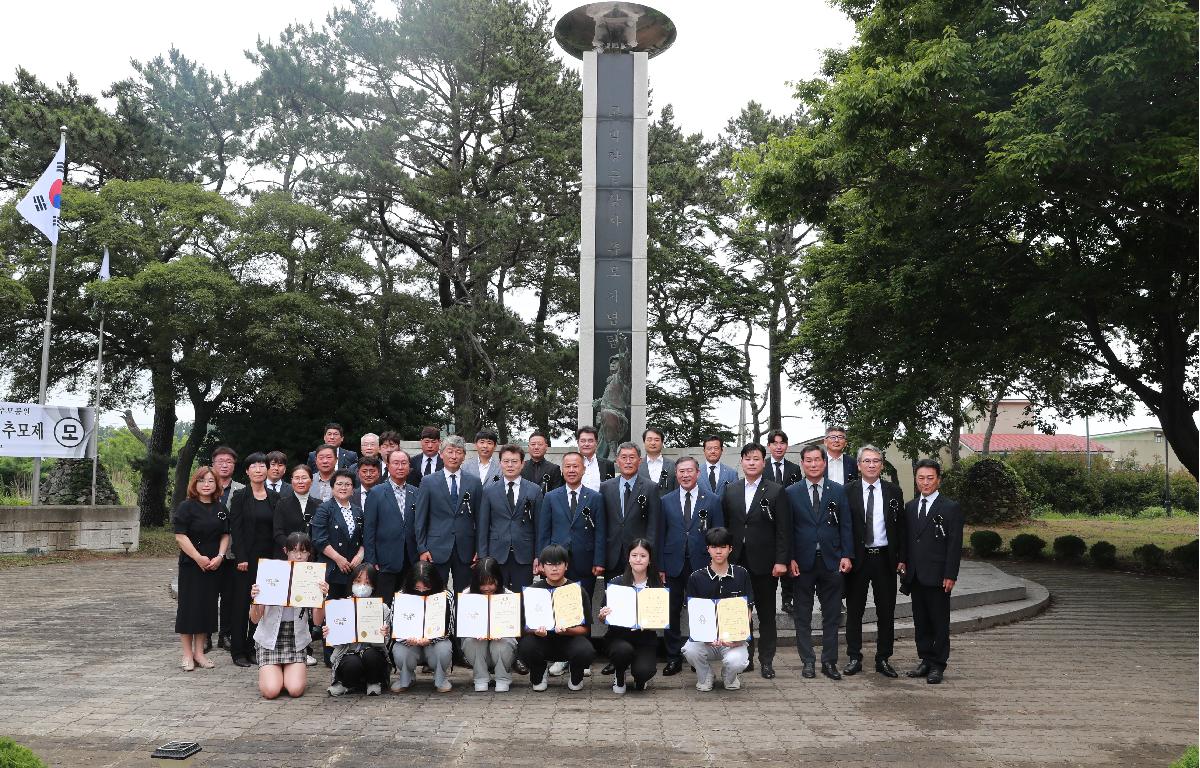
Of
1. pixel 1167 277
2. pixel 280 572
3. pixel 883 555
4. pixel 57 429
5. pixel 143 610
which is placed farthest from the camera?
pixel 57 429

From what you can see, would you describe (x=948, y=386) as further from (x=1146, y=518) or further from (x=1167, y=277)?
(x=1146, y=518)

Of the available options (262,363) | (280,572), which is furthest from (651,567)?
(262,363)

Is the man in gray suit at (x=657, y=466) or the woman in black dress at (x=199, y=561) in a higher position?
the man in gray suit at (x=657, y=466)

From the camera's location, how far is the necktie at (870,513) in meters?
7.01

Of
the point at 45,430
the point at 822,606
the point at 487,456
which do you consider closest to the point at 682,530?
the point at 822,606

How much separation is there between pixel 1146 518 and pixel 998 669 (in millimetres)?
24187

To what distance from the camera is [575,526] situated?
23.1 feet

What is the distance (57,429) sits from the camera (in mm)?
16250

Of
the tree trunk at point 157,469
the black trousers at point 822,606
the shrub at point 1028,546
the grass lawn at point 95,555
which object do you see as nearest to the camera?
the black trousers at point 822,606

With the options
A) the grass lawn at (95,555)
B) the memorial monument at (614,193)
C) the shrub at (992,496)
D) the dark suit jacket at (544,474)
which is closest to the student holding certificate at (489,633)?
the dark suit jacket at (544,474)

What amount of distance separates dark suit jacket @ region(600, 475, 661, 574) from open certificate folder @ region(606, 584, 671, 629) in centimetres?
69

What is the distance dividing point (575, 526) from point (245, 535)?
249cm

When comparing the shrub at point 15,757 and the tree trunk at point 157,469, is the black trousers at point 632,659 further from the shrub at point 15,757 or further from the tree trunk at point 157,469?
the tree trunk at point 157,469

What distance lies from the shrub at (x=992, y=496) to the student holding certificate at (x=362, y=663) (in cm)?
1883
